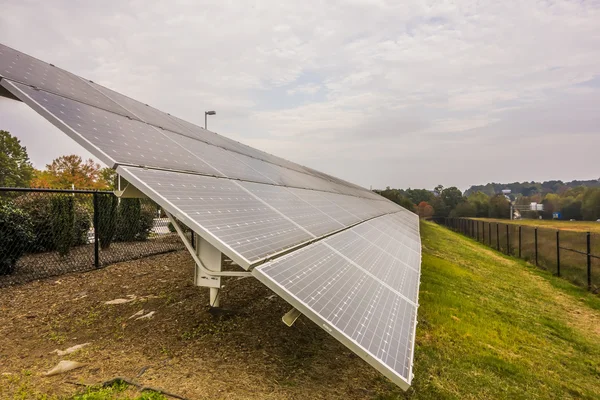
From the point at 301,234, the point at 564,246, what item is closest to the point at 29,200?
the point at 301,234

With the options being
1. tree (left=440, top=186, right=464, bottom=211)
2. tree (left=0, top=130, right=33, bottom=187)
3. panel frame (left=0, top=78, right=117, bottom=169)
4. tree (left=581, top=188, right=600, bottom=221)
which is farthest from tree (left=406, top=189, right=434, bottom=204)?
panel frame (left=0, top=78, right=117, bottom=169)

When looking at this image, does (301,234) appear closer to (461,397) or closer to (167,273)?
(461,397)

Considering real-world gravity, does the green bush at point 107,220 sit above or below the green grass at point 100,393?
above

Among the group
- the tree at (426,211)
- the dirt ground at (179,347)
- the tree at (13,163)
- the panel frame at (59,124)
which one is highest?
the tree at (13,163)

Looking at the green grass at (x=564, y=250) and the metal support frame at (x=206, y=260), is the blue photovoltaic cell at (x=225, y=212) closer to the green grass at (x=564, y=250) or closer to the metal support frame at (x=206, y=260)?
the metal support frame at (x=206, y=260)

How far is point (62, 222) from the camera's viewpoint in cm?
984

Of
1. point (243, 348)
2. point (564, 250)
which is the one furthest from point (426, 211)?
point (243, 348)

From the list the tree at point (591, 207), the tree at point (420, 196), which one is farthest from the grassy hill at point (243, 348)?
the tree at point (420, 196)

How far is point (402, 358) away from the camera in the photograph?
9.09 ft

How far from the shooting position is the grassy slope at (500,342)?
4.39m

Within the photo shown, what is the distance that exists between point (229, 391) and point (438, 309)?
535cm

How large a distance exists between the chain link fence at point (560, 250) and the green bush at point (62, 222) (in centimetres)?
1873

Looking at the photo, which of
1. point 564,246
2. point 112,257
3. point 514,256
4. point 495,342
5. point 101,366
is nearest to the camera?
point 101,366

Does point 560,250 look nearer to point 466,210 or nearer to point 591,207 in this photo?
point 591,207
